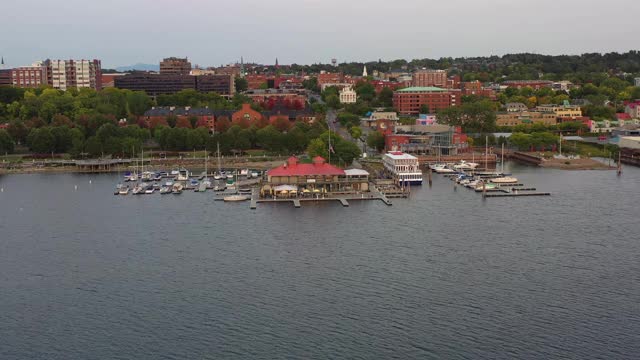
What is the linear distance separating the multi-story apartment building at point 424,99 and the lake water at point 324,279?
79.0 feet

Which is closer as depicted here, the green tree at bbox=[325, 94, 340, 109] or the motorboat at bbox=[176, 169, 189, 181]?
the motorboat at bbox=[176, 169, 189, 181]

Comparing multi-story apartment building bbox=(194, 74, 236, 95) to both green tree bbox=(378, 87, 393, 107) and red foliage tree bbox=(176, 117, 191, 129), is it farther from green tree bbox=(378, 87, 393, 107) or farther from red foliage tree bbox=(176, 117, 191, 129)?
red foliage tree bbox=(176, 117, 191, 129)

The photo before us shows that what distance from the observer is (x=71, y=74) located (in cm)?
4809

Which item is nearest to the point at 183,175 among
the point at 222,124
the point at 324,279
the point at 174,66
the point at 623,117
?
the point at 222,124

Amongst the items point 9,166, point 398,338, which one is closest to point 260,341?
point 398,338

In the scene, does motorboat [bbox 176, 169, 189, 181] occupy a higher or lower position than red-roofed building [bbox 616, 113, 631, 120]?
lower

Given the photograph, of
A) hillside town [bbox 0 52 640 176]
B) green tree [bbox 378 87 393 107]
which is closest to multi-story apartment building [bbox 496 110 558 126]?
hillside town [bbox 0 52 640 176]

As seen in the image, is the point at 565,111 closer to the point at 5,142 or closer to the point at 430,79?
the point at 430,79

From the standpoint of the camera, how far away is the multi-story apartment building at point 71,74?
47688 mm

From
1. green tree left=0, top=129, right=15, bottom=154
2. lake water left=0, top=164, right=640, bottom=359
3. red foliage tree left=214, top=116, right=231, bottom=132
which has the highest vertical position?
red foliage tree left=214, top=116, right=231, bottom=132

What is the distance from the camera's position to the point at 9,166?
26.6 meters

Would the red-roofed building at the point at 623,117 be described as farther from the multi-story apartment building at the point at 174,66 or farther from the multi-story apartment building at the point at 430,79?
the multi-story apartment building at the point at 174,66

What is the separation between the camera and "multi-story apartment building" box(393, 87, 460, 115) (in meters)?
Result: 43.2

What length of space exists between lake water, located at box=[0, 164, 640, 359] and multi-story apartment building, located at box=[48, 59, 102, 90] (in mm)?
29948
